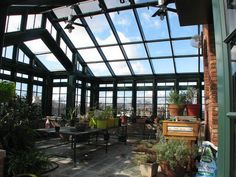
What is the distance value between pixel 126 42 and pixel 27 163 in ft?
25.2

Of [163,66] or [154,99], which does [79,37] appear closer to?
[163,66]

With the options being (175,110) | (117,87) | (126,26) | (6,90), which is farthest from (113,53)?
(6,90)

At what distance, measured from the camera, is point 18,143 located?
3.56 m

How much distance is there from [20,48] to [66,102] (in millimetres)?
3144

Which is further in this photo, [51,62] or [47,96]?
[47,96]

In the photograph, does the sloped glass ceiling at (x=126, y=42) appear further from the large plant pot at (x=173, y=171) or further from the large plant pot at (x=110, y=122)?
the large plant pot at (x=173, y=171)

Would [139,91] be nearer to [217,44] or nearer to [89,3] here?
[89,3]

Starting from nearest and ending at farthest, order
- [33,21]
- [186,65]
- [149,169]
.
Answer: [149,169], [33,21], [186,65]

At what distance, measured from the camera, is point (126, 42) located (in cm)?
1008

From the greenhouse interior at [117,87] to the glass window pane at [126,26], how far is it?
4 centimetres

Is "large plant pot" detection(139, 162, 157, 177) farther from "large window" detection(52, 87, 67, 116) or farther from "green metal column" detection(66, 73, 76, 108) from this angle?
"large window" detection(52, 87, 67, 116)

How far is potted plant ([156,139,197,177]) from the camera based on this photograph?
10.3ft

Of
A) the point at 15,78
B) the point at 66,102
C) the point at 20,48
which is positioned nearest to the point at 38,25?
the point at 20,48

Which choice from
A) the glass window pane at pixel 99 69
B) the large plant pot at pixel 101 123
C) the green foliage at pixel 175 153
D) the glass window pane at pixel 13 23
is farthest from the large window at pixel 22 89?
the green foliage at pixel 175 153
